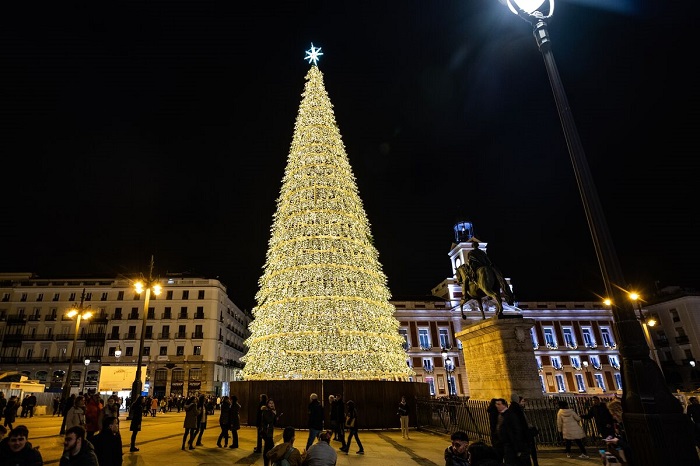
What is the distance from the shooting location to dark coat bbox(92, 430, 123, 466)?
552 centimetres

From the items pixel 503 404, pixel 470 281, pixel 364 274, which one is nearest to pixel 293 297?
pixel 364 274

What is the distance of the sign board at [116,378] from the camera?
23547mm

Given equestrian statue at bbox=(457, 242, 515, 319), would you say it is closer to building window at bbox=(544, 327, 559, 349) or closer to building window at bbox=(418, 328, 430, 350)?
building window at bbox=(418, 328, 430, 350)

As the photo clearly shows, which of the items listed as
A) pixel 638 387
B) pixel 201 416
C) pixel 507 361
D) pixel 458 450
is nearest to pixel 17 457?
pixel 458 450

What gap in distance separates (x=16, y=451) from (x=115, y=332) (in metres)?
54.2

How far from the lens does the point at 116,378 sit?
23984 millimetres

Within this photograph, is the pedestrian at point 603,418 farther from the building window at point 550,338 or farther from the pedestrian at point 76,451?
the building window at point 550,338

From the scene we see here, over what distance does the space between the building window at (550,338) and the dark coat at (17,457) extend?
67116mm

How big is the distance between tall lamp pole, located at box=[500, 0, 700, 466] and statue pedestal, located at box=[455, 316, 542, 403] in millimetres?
7842

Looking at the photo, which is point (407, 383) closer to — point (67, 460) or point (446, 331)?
point (67, 460)

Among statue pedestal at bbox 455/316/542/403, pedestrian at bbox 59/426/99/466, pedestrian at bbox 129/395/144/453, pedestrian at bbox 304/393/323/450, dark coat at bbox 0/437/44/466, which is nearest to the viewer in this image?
pedestrian at bbox 59/426/99/466

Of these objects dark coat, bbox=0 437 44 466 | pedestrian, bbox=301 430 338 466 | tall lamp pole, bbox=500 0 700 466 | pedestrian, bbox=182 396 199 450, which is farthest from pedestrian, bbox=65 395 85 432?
tall lamp pole, bbox=500 0 700 466

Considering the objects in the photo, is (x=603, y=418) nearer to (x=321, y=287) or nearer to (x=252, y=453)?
(x=252, y=453)

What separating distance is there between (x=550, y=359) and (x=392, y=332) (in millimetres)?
52329
